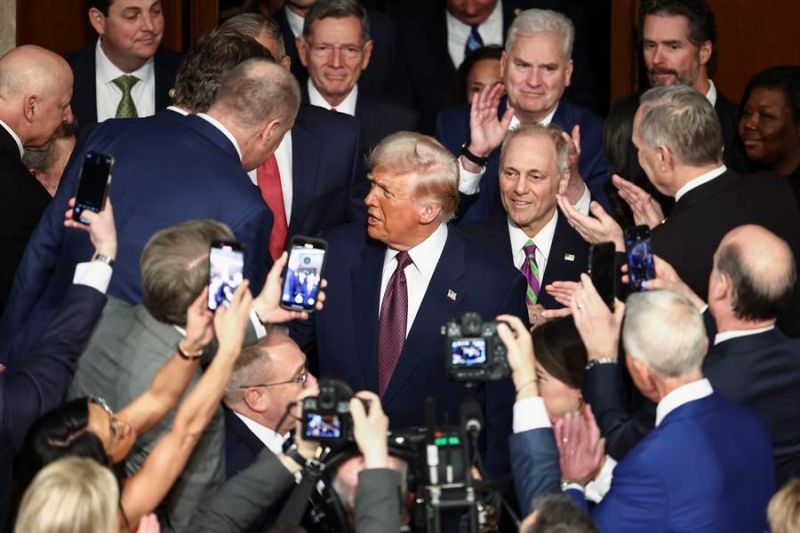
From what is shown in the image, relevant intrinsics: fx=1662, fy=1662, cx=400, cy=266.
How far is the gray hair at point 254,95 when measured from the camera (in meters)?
5.32

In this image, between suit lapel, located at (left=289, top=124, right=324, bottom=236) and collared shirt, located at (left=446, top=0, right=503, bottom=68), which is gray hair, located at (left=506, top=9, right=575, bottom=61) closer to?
suit lapel, located at (left=289, top=124, right=324, bottom=236)

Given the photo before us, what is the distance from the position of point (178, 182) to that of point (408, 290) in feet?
2.73

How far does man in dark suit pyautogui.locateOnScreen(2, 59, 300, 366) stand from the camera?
5090 mm

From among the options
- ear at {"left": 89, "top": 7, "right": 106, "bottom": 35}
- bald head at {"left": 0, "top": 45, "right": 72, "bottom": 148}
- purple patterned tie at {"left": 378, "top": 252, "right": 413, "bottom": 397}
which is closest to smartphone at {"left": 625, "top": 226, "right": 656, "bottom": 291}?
purple patterned tie at {"left": 378, "top": 252, "right": 413, "bottom": 397}

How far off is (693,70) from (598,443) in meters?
2.73

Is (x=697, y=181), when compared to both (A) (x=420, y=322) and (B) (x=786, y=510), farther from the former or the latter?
(B) (x=786, y=510)

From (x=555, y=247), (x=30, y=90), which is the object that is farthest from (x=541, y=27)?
(x=30, y=90)

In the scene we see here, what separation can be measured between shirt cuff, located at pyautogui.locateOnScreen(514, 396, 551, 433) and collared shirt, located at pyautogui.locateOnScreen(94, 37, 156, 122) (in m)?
3.18

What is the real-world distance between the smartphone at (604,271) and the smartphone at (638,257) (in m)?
0.12

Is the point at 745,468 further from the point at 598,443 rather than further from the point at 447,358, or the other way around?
the point at 447,358

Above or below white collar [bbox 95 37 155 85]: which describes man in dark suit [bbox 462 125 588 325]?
below

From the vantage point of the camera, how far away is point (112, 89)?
23.0 feet

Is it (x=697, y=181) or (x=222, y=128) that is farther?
(x=697, y=181)

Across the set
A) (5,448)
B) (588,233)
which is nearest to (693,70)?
(588,233)
